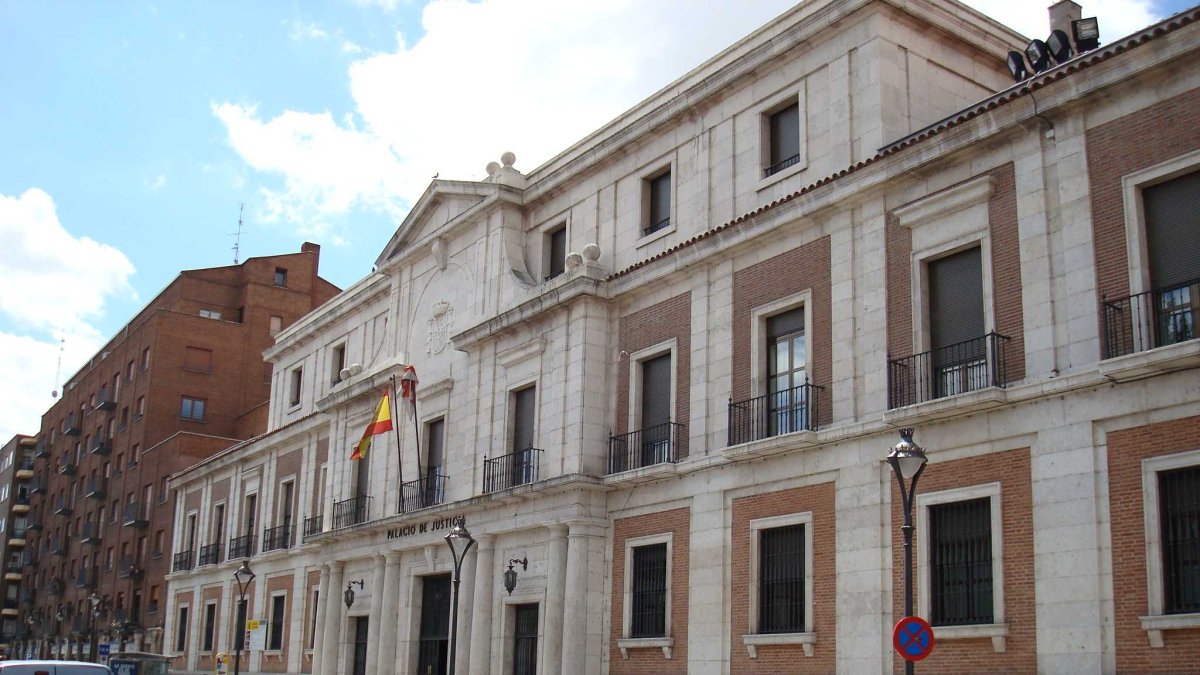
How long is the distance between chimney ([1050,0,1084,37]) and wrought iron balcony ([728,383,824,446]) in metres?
7.11

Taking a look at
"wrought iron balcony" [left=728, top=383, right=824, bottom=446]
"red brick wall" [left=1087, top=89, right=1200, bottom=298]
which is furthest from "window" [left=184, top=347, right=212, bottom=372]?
"red brick wall" [left=1087, top=89, right=1200, bottom=298]

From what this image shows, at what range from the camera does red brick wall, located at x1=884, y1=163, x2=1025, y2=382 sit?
17.9 metres

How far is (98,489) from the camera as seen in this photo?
209 ft

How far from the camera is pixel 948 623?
1798 centimetres

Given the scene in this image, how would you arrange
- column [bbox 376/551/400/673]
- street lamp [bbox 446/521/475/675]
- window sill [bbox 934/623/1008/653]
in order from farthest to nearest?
column [bbox 376/551/400/673]
street lamp [bbox 446/521/475/675]
window sill [bbox 934/623/1008/653]

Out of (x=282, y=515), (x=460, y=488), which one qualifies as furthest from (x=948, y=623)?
(x=282, y=515)

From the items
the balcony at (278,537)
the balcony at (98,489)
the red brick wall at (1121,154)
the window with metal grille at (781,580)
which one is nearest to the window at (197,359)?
the balcony at (98,489)

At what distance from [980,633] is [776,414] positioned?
18.3 feet

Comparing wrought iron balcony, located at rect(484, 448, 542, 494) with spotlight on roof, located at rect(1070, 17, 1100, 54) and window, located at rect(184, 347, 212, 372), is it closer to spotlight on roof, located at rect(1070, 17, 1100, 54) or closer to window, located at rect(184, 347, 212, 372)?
spotlight on roof, located at rect(1070, 17, 1100, 54)

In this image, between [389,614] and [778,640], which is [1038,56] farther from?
[389,614]

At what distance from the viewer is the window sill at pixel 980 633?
17.0 meters

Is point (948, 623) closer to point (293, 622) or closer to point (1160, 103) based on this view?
point (1160, 103)

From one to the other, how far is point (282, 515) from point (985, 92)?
26.1 m

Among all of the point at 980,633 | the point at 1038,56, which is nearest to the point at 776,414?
the point at 980,633
